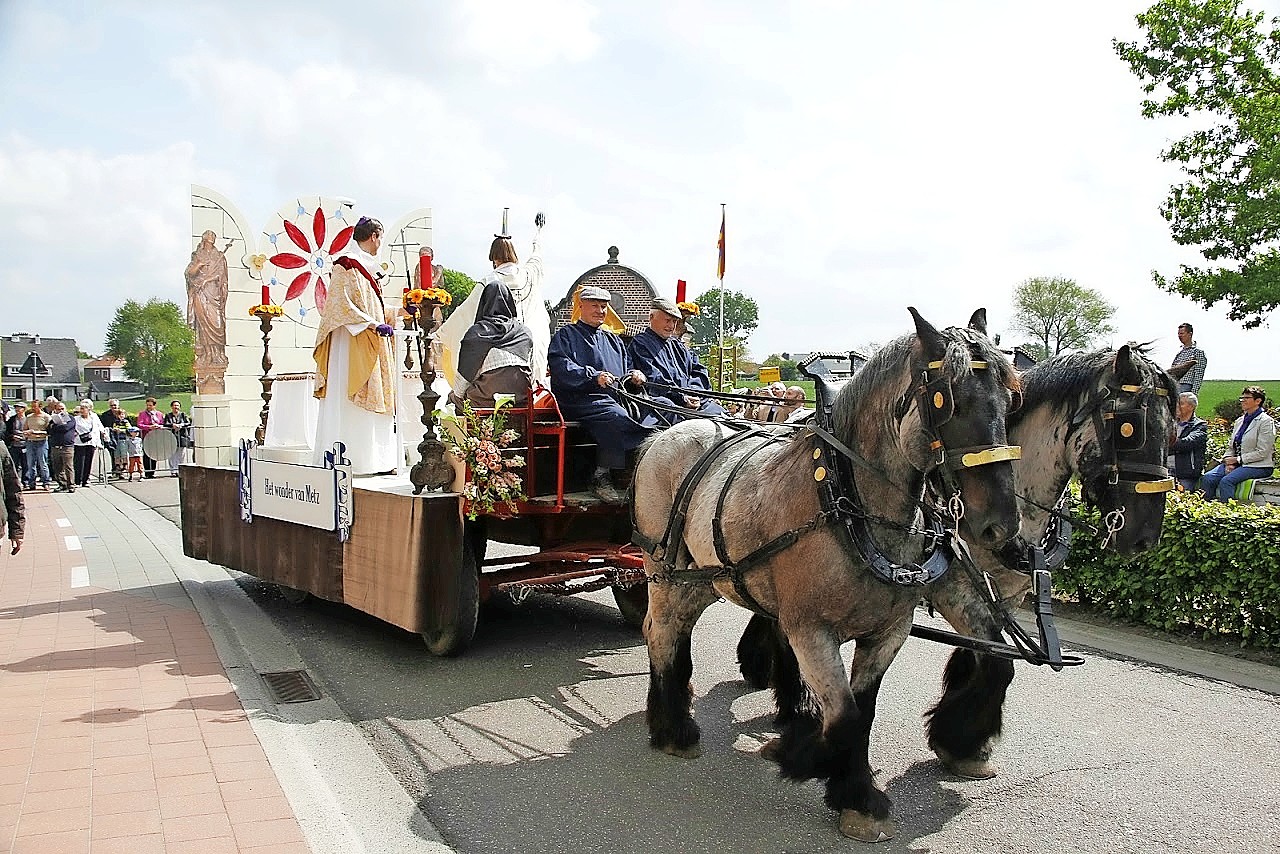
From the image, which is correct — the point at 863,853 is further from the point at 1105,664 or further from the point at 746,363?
the point at 746,363

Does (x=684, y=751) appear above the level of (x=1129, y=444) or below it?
below

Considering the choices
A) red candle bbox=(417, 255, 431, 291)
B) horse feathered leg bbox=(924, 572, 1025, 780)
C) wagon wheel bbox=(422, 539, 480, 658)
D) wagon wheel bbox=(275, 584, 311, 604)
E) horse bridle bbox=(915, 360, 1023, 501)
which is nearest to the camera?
horse bridle bbox=(915, 360, 1023, 501)

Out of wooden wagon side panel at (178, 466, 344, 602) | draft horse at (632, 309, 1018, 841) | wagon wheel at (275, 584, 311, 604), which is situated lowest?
wagon wheel at (275, 584, 311, 604)

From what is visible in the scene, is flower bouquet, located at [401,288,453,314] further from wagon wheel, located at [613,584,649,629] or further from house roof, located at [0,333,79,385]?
house roof, located at [0,333,79,385]

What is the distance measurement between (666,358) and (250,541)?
387 centimetres

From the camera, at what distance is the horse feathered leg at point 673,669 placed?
4691 mm

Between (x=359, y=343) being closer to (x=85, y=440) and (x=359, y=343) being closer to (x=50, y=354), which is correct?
(x=85, y=440)

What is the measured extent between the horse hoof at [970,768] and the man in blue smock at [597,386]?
8.00 feet

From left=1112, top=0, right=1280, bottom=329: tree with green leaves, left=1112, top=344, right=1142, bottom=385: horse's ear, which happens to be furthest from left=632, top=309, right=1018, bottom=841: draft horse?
left=1112, top=0, right=1280, bottom=329: tree with green leaves

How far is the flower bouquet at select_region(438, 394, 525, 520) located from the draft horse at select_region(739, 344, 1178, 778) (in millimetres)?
2486

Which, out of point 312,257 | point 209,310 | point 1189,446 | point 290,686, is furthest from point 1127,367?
point 209,310

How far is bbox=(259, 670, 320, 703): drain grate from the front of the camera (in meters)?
5.62

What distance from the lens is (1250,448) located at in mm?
9953

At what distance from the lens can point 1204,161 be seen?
1828cm
